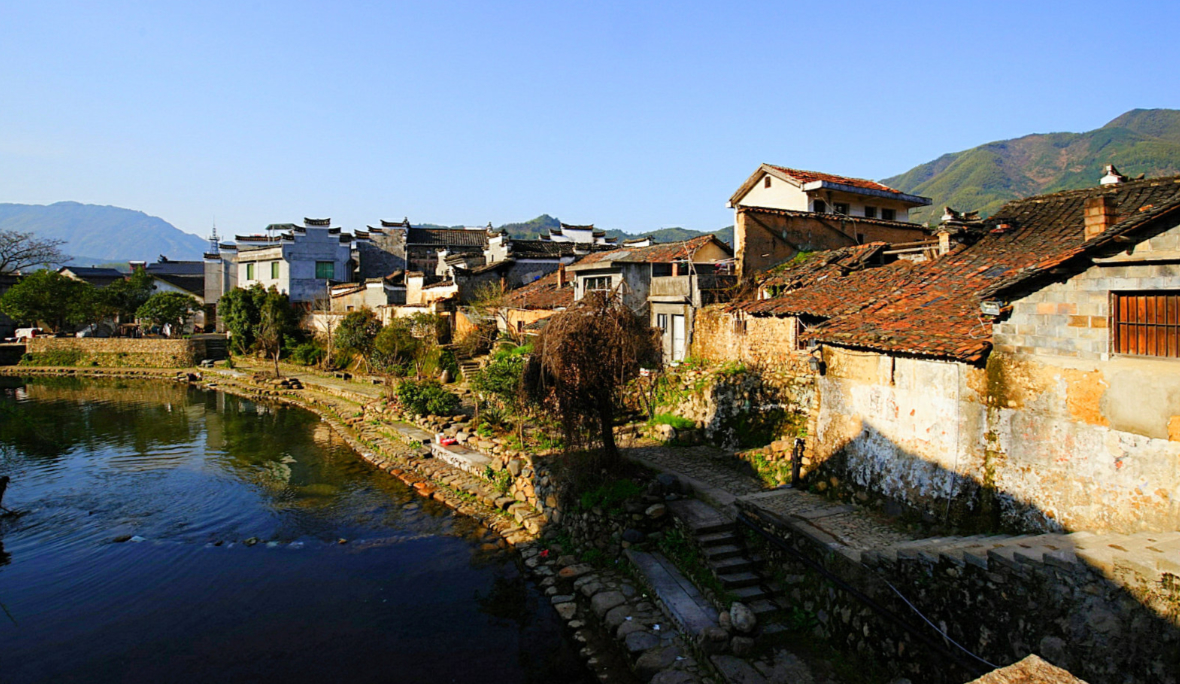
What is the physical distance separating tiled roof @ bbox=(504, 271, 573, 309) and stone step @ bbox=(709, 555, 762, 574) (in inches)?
760

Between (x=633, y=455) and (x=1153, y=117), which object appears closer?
(x=633, y=455)

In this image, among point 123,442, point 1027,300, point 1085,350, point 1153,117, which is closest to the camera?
point 1085,350

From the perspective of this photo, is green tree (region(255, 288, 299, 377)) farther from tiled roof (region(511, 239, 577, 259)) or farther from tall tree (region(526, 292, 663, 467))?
tall tree (region(526, 292, 663, 467))

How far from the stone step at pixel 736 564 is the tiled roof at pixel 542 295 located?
19305 mm

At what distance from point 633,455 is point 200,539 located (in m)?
11.7

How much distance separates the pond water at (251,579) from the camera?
11.0 metres

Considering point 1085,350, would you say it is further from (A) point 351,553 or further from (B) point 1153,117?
(B) point 1153,117

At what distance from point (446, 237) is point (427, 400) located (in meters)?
38.9

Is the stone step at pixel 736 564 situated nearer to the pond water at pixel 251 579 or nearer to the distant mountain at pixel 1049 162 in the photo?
the pond water at pixel 251 579

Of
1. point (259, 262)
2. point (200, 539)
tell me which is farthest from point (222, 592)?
point (259, 262)

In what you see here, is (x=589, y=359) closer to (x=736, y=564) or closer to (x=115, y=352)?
(x=736, y=564)

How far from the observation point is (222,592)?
44.9 feet

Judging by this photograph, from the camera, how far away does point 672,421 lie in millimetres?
19156

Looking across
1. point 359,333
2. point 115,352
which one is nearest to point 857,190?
point 359,333
